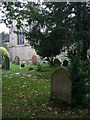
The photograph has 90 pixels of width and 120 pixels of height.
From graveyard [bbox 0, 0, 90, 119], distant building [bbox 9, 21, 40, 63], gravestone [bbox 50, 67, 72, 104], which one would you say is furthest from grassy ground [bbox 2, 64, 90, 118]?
distant building [bbox 9, 21, 40, 63]

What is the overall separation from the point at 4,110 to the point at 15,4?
10.9ft

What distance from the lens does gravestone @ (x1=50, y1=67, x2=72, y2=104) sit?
5371 millimetres

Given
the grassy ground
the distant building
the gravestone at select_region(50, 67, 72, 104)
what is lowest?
the grassy ground

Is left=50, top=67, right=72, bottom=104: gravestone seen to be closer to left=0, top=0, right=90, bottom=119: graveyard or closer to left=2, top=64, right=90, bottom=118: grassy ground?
left=0, top=0, right=90, bottom=119: graveyard

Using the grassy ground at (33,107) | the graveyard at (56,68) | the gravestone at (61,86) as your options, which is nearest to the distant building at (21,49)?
the graveyard at (56,68)

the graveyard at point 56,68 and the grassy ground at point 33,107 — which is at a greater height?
the graveyard at point 56,68

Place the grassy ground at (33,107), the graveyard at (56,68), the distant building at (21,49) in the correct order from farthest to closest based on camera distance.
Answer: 1. the distant building at (21,49)
2. the graveyard at (56,68)
3. the grassy ground at (33,107)

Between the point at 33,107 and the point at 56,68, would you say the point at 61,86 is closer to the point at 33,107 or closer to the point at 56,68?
the point at 56,68

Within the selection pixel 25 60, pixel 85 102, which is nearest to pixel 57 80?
pixel 85 102

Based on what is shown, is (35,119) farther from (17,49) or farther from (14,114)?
(17,49)

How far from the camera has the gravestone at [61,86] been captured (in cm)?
537

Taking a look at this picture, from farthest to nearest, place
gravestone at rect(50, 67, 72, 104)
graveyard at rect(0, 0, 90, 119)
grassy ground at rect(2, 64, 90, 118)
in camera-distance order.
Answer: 1. gravestone at rect(50, 67, 72, 104)
2. graveyard at rect(0, 0, 90, 119)
3. grassy ground at rect(2, 64, 90, 118)

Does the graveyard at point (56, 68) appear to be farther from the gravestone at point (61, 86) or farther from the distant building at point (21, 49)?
the distant building at point (21, 49)

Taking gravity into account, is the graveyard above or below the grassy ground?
above
